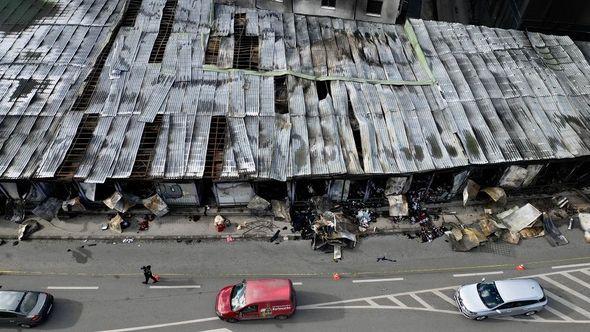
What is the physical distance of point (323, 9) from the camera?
37500 millimetres

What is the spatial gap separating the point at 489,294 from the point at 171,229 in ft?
67.6

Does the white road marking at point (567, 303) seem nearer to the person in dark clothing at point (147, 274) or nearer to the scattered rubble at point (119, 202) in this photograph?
the person in dark clothing at point (147, 274)

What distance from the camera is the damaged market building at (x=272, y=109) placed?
27.3 m

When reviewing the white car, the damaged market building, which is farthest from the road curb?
the white car

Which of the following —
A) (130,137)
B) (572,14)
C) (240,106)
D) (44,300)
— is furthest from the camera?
(572,14)

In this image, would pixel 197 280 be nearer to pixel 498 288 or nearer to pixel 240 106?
pixel 240 106

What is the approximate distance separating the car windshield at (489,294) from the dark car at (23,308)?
2524cm

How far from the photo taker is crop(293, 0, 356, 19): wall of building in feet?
121

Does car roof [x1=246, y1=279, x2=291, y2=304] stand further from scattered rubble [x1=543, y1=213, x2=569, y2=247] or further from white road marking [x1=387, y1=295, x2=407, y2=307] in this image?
scattered rubble [x1=543, y1=213, x2=569, y2=247]

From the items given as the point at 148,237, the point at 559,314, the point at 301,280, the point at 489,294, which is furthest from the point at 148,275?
the point at 559,314

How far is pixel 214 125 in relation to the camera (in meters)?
28.7

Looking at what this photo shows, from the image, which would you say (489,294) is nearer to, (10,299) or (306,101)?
(306,101)

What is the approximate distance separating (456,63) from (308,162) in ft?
53.5

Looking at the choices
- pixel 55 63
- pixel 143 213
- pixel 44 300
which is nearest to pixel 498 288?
pixel 143 213
